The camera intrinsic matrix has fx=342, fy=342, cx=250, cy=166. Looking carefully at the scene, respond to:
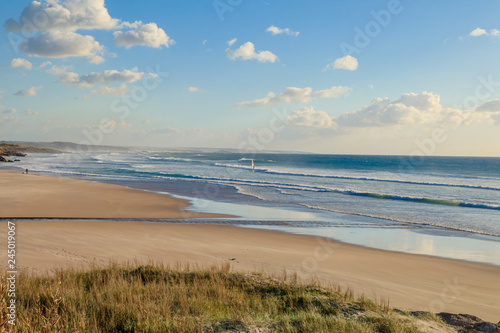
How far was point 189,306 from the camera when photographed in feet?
17.3

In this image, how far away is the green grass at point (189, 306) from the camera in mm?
4496

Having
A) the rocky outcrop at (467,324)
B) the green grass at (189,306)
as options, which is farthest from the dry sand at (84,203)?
the rocky outcrop at (467,324)

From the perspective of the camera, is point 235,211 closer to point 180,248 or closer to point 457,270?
point 180,248

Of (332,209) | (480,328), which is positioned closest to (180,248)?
(480,328)

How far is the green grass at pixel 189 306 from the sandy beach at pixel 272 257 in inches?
74.1

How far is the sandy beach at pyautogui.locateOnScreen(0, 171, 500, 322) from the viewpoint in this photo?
320 inches

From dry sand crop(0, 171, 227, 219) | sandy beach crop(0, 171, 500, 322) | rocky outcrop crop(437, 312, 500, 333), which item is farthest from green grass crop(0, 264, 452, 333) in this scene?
dry sand crop(0, 171, 227, 219)

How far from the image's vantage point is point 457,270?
10.2 metres

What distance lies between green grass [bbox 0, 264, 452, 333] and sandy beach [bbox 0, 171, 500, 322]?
1.88 m

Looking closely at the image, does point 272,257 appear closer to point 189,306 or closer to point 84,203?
point 189,306

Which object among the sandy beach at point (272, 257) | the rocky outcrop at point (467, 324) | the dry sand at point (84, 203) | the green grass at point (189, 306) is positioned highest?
the green grass at point (189, 306)

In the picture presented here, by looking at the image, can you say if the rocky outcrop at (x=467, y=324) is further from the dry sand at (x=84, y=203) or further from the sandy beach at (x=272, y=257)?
the dry sand at (x=84, y=203)

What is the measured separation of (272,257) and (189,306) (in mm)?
5713

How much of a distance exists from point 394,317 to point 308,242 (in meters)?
7.81
